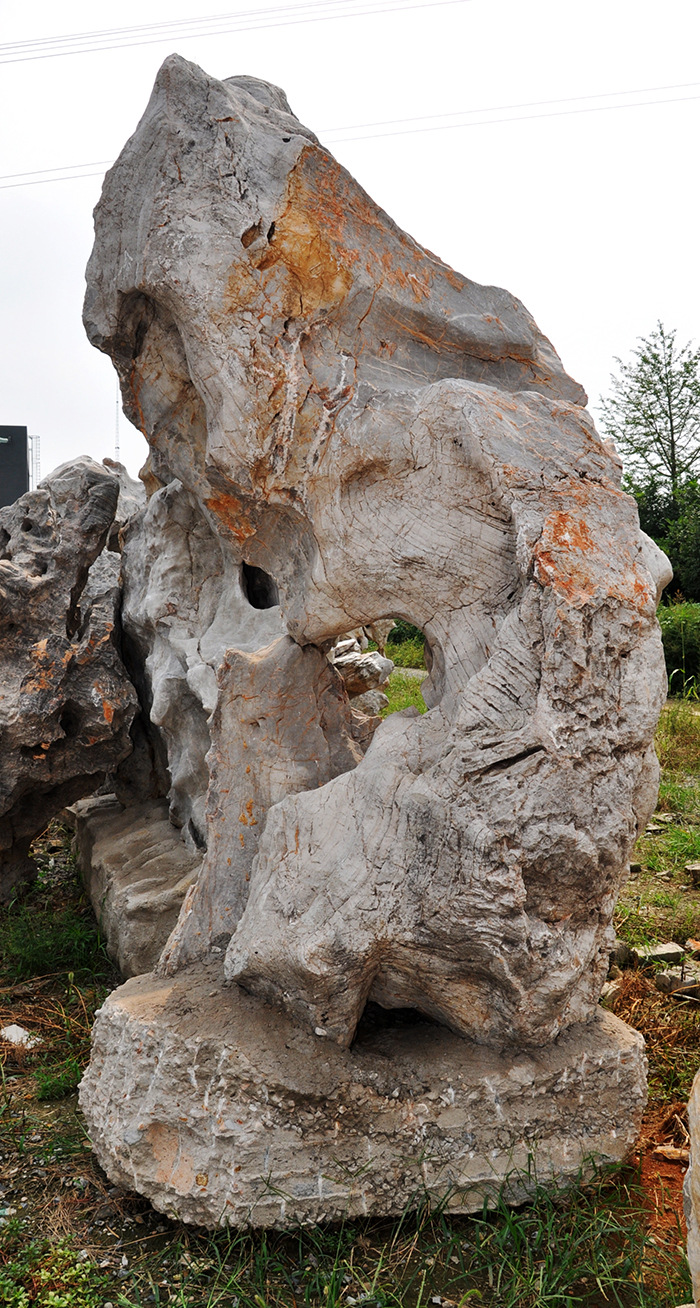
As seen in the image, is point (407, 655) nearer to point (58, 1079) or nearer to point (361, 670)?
point (361, 670)

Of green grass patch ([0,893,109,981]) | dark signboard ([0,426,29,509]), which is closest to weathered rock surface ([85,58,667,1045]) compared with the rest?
green grass patch ([0,893,109,981])

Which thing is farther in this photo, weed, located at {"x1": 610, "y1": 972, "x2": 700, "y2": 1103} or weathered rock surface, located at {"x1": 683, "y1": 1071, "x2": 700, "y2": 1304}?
weed, located at {"x1": 610, "y1": 972, "x2": 700, "y2": 1103}

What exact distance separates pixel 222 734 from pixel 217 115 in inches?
72.2

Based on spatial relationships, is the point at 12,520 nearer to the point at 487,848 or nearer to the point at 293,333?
the point at 293,333

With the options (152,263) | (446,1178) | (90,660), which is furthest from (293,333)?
(446,1178)

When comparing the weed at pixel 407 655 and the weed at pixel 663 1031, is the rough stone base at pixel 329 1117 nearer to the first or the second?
the weed at pixel 663 1031

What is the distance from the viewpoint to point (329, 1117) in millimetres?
2348

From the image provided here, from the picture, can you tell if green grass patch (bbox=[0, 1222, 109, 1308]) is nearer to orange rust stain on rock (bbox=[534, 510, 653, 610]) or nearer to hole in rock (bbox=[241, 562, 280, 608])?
orange rust stain on rock (bbox=[534, 510, 653, 610])

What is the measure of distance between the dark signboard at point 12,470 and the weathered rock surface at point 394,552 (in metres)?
9.25

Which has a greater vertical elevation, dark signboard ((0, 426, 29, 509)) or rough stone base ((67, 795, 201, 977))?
dark signboard ((0, 426, 29, 509))

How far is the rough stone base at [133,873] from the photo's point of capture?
352 centimetres

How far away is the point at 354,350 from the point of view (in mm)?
2936

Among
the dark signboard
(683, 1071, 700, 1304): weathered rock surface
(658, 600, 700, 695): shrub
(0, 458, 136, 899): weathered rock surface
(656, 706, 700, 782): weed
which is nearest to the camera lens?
(683, 1071, 700, 1304): weathered rock surface

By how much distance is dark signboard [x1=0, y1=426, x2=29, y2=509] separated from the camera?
11.9 metres
